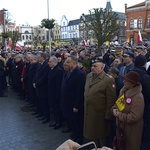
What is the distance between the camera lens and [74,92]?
546cm

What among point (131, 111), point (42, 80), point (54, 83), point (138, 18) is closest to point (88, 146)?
point (131, 111)

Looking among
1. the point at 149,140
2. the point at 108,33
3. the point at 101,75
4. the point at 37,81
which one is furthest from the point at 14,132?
the point at 108,33

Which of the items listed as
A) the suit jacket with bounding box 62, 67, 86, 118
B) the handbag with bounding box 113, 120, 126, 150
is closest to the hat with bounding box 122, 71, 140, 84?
the handbag with bounding box 113, 120, 126, 150

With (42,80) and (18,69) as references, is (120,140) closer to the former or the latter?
(42,80)

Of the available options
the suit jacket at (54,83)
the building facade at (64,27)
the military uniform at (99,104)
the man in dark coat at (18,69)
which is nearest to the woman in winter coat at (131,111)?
the military uniform at (99,104)

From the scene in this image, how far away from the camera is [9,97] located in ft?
34.3

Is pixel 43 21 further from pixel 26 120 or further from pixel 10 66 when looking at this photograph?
pixel 26 120

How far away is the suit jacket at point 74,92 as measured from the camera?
529cm

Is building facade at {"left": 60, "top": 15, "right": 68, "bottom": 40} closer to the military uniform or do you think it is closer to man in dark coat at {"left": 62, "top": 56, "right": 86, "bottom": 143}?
man in dark coat at {"left": 62, "top": 56, "right": 86, "bottom": 143}

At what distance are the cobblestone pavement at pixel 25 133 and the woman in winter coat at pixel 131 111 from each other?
1.97 m

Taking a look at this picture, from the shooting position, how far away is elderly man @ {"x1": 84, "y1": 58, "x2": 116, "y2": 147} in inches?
177

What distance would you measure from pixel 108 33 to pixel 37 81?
12.7 meters

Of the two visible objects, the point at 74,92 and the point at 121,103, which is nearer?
the point at 121,103

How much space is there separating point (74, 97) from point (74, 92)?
0.12m
